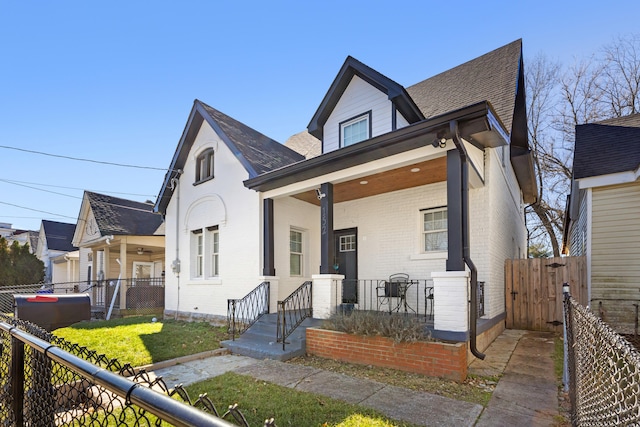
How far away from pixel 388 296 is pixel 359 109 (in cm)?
475

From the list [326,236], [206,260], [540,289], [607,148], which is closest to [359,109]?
[326,236]

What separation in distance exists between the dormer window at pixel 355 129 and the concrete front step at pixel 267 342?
15.5ft

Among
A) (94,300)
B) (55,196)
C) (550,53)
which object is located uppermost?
(550,53)

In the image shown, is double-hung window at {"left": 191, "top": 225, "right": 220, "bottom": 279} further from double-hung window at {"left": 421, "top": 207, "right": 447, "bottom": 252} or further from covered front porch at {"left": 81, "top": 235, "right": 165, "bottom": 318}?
double-hung window at {"left": 421, "top": 207, "right": 447, "bottom": 252}

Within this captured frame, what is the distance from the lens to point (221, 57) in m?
10.8

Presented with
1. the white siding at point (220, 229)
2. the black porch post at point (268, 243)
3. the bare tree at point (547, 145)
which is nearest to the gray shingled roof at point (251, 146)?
the white siding at point (220, 229)

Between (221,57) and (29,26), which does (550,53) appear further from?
(29,26)

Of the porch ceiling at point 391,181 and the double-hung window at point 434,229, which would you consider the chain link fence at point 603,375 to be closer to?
the porch ceiling at point 391,181

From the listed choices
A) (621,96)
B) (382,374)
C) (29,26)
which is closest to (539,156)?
(621,96)

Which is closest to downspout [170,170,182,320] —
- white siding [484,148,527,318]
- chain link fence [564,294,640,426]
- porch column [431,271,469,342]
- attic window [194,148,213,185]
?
attic window [194,148,213,185]

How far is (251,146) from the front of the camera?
1074 cm

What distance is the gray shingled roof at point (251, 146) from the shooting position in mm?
9695

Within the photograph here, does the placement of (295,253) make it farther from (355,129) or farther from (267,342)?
(355,129)

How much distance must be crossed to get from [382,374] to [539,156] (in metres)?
19.9
